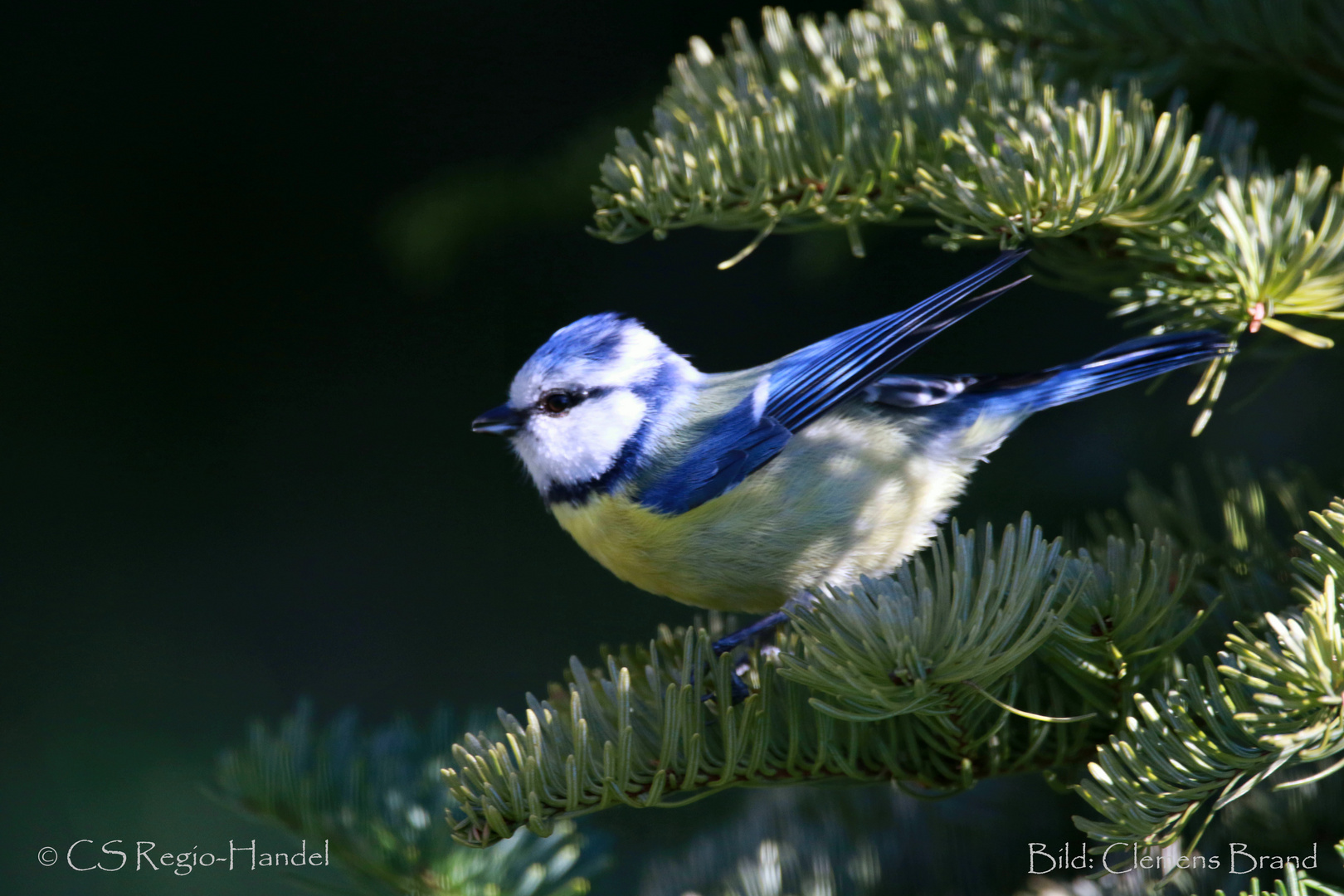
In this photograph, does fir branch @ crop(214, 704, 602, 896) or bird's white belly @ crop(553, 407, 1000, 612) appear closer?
fir branch @ crop(214, 704, 602, 896)

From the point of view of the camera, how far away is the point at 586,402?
137 cm

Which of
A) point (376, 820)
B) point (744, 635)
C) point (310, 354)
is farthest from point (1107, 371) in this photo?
point (310, 354)

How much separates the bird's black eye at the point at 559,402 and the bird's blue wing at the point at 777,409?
0.61 feet

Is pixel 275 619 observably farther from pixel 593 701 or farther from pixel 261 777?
pixel 593 701

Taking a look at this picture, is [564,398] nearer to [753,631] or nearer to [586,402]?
[586,402]

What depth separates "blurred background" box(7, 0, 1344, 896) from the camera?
167 centimetres

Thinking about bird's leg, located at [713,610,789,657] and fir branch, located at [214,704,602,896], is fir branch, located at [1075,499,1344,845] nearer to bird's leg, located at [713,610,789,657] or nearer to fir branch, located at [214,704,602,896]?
bird's leg, located at [713,610,789,657]

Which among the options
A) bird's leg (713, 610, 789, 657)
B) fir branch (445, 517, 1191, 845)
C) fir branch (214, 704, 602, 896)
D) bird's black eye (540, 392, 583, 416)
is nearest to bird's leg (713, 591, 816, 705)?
A: bird's leg (713, 610, 789, 657)

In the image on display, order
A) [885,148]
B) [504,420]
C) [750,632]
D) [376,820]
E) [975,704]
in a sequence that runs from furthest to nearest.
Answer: [504,420] < [750,632] < [376,820] < [885,148] < [975,704]

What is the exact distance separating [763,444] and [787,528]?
0.11m

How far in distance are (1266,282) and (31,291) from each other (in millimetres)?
1892

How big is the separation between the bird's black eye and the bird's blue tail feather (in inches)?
20.6

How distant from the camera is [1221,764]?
651 mm

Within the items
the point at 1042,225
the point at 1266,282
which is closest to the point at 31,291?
the point at 1042,225
